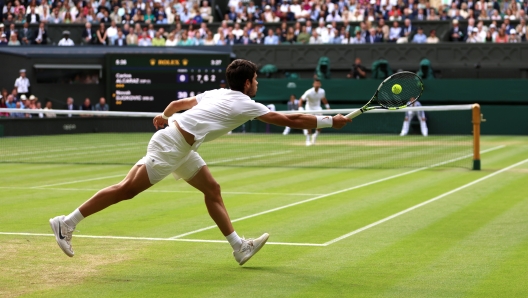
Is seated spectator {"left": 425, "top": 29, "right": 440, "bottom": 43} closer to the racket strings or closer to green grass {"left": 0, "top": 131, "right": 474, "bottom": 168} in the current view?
green grass {"left": 0, "top": 131, "right": 474, "bottom": 168}

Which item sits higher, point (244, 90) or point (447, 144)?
point (244, 90)

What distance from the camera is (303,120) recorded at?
797 cm

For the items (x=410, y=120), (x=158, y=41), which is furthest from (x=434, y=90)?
(x=158, y=41)

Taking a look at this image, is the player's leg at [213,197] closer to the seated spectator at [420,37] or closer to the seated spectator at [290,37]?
the seated spectator at [420,37]

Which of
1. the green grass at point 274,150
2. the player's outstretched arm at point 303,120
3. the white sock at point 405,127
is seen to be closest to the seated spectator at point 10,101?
the green grass at point 274,150

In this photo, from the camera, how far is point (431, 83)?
1462 inches

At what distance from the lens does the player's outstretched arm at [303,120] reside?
779 centimetres

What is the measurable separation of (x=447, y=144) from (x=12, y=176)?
52.0 ft

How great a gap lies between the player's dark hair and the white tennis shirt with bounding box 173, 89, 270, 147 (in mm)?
76

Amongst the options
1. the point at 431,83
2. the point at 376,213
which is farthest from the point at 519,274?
the point at 431,83

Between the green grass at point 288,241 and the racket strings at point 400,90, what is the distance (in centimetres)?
157

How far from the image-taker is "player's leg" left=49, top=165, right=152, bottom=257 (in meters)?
8.04

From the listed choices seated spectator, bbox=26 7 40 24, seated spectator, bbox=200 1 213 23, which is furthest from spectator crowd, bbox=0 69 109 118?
seated spectator, bbox=200 1 213 23

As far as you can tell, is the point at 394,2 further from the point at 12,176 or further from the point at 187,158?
the point at 187,158
